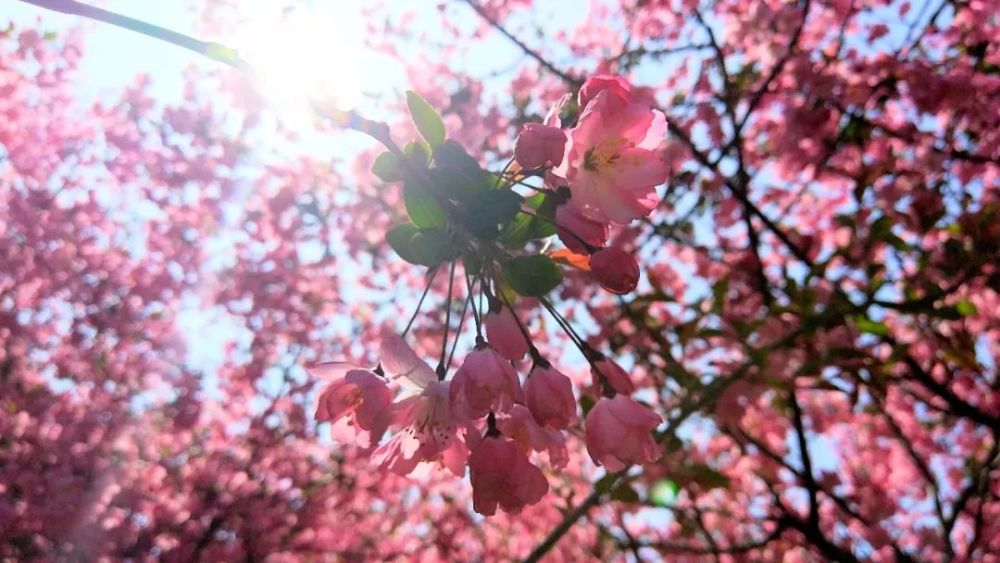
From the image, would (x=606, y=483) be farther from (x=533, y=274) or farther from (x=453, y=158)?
(x=453, y=158)

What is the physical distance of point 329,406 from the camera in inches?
40.4

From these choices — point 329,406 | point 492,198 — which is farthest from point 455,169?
point 329,406

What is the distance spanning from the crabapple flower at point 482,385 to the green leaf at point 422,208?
0.54 ft

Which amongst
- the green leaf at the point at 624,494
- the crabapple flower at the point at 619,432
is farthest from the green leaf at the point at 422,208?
the green leaf at the point at 624,494

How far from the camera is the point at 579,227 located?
0.89 meters

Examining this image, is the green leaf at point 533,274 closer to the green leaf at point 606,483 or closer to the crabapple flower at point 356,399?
the crabapple flower at point 356,399

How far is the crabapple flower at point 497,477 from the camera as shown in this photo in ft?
3.01

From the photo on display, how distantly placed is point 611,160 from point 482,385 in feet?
1.05

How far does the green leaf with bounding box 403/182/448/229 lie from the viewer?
90 centimetres

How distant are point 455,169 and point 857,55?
4.52m

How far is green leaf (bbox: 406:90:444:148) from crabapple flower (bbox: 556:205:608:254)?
0.17 meters

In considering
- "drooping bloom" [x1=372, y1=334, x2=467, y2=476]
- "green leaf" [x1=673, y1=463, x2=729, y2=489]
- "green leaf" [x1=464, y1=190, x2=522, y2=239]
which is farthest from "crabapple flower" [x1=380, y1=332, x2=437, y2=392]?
"green leaf" [x1=673, y1=463, x2=729, y2=489]

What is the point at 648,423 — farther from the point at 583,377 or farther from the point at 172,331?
the point at 172,331

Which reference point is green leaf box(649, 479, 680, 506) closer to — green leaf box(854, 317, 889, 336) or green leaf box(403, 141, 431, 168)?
green leaf box(854, 317, 889, 336)
